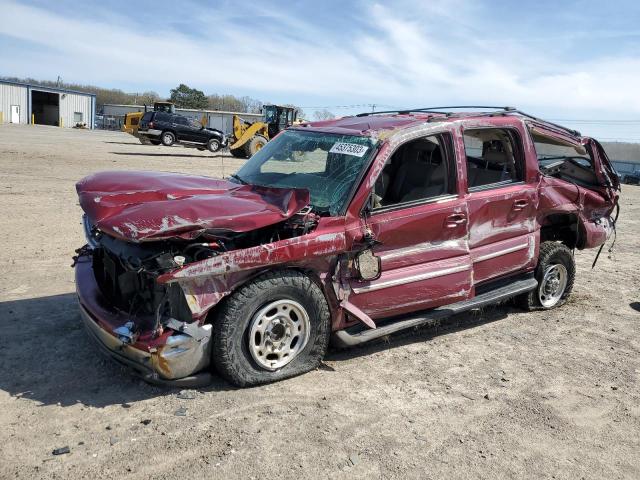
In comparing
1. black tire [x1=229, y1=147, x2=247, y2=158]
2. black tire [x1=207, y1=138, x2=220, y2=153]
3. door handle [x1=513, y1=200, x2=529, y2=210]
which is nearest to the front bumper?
door handle [x1=513, y1=200, x2=529, y2=210]

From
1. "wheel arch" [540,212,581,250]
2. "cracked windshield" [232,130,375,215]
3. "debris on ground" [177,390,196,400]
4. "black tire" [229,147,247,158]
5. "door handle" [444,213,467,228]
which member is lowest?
"debris on ground" [177,390,196,400]

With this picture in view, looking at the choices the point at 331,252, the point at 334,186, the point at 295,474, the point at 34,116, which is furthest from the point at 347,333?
the point at 34,116

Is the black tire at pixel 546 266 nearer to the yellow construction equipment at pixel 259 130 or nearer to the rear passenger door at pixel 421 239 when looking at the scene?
the rear passenger door at pixel 421 239

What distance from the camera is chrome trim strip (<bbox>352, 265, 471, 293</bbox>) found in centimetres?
425

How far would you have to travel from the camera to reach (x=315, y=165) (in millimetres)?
4770

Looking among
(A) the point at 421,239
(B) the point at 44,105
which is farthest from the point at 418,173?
(B) the point at 44,105

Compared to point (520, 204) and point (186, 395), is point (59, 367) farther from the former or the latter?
point (520, 204)

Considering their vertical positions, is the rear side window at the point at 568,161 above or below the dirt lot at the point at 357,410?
above

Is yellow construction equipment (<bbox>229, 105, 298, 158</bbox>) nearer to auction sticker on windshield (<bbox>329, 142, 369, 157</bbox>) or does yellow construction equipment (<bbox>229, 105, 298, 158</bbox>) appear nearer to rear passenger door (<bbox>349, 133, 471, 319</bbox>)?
rear passenger door (<bbox>349, 133, 471, 319</bbox>)

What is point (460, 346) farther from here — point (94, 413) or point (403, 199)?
point (94, 413)

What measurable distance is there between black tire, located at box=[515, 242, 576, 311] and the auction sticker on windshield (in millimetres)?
2489

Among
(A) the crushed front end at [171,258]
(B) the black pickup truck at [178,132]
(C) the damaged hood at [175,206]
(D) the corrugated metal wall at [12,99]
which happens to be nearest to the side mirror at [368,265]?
(A) the crushed front end at [171,258]

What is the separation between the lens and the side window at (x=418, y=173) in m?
4.82

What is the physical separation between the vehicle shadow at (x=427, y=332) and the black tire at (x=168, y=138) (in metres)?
26.9
